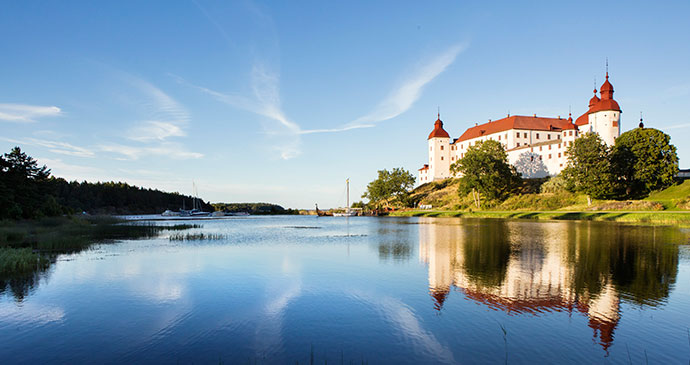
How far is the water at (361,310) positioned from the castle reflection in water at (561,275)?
0.11 metres

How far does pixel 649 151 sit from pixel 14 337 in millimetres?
101687

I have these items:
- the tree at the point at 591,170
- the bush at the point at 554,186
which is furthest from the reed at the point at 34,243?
the bush at the point at 554,186

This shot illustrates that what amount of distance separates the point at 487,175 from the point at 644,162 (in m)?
33.3

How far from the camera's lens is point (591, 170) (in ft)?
259

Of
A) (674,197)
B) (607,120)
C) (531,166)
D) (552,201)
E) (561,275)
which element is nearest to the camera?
(561,275)

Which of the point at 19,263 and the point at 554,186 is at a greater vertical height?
the point at 554,186

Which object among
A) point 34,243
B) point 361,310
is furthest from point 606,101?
point 34,243

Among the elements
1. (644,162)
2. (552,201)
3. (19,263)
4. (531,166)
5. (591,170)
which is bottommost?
(19,263)

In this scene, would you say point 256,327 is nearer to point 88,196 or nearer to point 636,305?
point 636,305

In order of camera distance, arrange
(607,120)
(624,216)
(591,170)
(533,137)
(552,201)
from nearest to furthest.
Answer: (624,216) → (591,170) → (552,201) → (607,120) → (533,137)

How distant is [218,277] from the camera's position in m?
Answer: 21.1

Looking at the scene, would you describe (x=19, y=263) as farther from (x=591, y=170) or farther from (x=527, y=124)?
(x=527, y=124)

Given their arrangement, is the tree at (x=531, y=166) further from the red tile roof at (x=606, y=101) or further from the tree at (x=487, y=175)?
the red tile roof at (x=606, y=101)

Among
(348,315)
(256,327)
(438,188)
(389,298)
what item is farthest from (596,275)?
(438,188)
